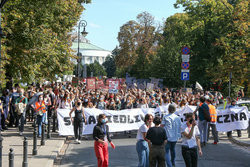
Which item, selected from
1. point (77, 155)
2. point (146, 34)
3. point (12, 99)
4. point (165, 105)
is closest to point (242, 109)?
point (165, 105)

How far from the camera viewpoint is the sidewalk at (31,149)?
33.8ft

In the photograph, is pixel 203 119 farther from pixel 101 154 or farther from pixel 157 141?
pixel 157 141

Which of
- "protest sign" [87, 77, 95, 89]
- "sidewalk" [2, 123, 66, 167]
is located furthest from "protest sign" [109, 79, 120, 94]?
"sidewalk" [2, 123, 66, 167]

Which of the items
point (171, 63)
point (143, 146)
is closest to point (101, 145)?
point (143, 146)

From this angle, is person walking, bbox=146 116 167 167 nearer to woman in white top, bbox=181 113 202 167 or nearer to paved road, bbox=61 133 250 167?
woman in white top, bbox=181 113 202 167

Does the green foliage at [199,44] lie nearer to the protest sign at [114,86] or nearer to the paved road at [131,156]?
the protest sign at [114,86]

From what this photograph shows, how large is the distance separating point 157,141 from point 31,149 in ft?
19.7

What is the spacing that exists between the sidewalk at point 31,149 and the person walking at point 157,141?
3.28 m

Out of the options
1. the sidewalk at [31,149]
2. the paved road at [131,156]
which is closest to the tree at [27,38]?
the sidewalk at [31,149]

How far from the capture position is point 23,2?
19172 mm

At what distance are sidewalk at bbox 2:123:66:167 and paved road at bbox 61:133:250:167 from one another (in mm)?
441

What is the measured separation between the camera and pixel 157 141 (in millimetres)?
7980

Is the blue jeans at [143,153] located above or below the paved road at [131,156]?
above

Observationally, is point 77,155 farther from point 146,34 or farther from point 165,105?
point 146,34
